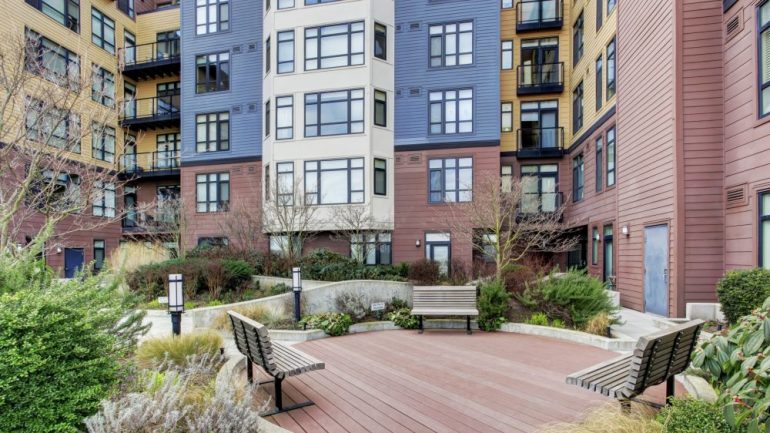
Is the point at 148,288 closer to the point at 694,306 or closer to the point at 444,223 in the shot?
the point at 444,223

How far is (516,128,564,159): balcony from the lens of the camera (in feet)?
59.1

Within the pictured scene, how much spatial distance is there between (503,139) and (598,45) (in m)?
5.23

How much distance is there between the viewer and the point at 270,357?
13.7 feet

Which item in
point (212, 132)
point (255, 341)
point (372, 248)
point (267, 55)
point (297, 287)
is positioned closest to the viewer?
point (255, 341)

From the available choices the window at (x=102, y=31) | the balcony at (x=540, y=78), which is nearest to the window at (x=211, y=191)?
the window at (x=102, y=31)

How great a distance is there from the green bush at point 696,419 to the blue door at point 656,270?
8.17 metres

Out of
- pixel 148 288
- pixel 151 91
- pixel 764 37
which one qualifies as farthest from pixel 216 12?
pixel 764 37


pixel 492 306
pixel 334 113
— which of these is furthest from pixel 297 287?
pixel 334 113

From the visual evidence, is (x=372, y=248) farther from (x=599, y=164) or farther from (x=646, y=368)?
(x=646, y=368)

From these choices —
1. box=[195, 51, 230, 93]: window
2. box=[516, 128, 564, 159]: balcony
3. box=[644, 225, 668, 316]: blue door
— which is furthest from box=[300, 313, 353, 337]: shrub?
box=[195, 51, 230, 93]: window

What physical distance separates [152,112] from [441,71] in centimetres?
1567

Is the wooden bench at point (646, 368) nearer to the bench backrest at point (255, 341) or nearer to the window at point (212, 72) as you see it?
the bench backrest at point (255, 341)

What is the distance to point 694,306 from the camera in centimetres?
862

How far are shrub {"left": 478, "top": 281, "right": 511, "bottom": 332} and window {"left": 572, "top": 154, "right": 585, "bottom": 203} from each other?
980 cm
